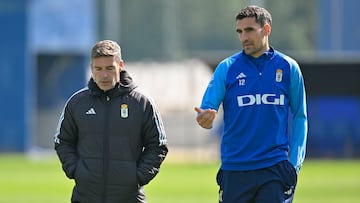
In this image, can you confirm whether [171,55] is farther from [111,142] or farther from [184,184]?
[111,142]

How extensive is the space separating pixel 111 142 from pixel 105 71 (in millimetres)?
582

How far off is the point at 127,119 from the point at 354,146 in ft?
97.3

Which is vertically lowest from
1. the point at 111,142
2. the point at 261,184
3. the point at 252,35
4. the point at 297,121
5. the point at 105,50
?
the point at 261,184

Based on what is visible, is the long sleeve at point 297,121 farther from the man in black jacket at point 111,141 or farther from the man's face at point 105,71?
the man's face at point 105,71

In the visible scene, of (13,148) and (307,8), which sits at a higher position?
(307,8)

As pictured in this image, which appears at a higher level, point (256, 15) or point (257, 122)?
point (256, 15)

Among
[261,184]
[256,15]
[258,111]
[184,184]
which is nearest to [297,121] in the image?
[258,111]

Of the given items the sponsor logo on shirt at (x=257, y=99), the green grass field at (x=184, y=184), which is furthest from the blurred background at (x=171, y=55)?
the sponsor logo on shirt at (x=257, y=99)

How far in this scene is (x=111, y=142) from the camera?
30.0 feet

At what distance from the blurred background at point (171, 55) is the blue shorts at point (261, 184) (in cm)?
2832

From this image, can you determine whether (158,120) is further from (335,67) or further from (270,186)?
(335,67)

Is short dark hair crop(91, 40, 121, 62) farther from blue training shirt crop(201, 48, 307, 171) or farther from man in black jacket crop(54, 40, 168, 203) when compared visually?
blue training shirt crop(201, 48, 307, 171)

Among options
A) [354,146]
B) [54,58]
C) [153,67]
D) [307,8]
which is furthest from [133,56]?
[354,146]

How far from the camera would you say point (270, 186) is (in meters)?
8.95
